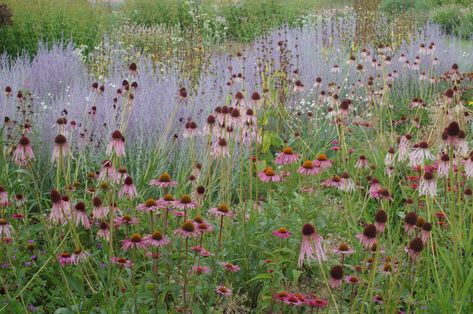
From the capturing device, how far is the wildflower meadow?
2312 mm

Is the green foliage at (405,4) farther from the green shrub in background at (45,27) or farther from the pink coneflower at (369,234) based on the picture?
the pink coneflower at (369,234)

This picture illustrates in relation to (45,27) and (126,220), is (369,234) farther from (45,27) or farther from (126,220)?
(45,27)

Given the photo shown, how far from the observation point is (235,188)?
4.49 m

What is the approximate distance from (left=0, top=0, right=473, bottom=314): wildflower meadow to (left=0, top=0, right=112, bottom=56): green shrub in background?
0.98m

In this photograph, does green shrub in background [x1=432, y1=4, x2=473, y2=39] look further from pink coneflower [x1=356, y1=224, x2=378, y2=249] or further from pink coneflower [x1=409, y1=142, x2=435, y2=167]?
pink coneflower [x1=356, y1=224, x2=378, y2=249]

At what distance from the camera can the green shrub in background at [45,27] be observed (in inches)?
364

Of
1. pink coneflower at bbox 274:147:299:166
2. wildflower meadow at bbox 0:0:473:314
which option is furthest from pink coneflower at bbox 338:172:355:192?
pink coneflower at bbox 274:147:299:166

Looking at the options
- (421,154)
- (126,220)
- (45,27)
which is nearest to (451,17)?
(45,27)

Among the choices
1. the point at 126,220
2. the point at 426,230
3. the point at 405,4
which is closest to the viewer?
the point at 426,230

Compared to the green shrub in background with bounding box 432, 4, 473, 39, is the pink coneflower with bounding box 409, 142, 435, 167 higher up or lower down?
higher up

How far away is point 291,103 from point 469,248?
337 centimetres

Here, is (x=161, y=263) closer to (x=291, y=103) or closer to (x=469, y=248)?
(x=469, y=248)

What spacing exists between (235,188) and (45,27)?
6.21 m

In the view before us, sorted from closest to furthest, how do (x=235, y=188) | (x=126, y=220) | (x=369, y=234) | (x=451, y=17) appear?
1. (x=369, y=234)
2. (x=126, y=220)
3. (x=235, y=188)
4. (x=451, y=17)
